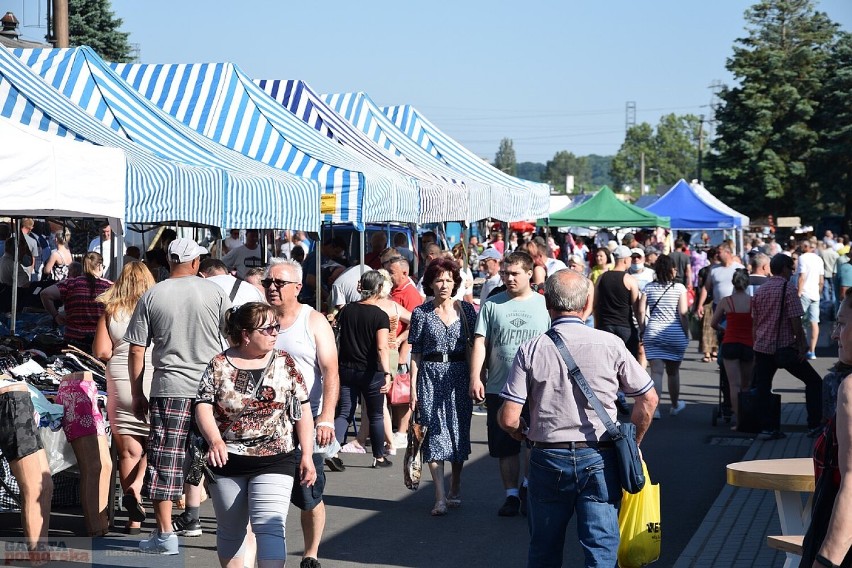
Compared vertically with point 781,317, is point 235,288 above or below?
above

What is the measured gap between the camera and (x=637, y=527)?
5535 mm

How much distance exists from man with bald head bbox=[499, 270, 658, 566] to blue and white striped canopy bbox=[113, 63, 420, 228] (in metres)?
7.57

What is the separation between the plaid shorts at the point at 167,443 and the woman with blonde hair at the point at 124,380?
52 cm

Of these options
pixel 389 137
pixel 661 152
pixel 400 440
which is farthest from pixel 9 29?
pixel 661 152

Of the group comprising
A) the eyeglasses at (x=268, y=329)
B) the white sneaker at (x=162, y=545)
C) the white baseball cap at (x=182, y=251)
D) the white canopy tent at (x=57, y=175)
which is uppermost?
the white canopy tent at (x=57, y=175)

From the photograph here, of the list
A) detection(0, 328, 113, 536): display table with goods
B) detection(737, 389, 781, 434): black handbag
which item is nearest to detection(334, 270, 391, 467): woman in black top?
detection(0, 328, 113, 536): display table with goods

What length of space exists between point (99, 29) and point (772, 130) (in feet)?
115

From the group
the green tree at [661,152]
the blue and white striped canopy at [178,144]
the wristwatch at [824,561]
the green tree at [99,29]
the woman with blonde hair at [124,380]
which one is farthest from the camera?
the green tree at [661,152]

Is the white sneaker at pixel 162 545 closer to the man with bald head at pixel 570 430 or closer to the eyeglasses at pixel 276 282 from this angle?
the eyeglasses at pixel 276 282

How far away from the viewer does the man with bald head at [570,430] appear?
528 centimetres

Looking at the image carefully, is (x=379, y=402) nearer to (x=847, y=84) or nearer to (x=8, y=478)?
(x=8, y=478)

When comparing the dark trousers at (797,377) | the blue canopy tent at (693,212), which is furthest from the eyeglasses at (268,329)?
the blue canopy tent at (693,212)

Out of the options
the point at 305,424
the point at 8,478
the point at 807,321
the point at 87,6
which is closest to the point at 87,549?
the point at 8,478

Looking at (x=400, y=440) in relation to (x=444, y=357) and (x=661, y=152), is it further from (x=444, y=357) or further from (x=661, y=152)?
(x=661, y=152)
